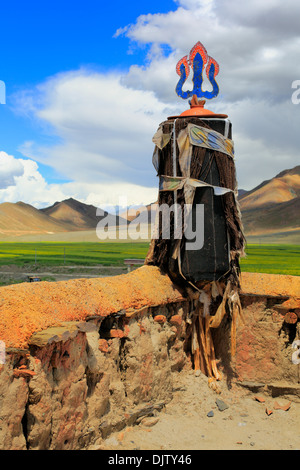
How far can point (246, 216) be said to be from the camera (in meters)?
85.5

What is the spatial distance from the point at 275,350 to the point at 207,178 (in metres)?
2.81

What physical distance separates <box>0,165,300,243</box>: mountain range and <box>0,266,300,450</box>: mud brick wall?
51603mm

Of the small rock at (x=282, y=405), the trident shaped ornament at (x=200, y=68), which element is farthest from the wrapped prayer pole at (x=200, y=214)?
the small rock at (x=282, y=405)

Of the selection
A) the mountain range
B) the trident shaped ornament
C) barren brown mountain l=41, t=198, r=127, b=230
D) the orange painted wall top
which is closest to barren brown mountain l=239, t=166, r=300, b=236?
the mountain range

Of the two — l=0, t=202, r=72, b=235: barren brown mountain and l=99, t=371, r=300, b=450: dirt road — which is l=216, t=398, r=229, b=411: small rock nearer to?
l=99, t=371, r=300, b=450: dirt road

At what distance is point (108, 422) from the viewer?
4.93 m

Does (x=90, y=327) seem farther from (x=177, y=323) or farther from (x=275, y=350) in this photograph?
(x=275, y=350)

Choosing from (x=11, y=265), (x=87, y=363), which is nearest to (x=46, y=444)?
(x=87, y=363)

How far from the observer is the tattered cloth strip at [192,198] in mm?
6211

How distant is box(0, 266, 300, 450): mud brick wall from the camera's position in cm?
404

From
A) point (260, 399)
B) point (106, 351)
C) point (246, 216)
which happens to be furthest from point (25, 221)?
point (106, 351)

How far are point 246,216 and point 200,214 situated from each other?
267ft

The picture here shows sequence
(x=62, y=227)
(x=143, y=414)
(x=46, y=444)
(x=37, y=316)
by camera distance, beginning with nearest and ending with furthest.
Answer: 1. (x=46, y=444)
2. (x=37, y=316)
3. (x=143, y=414)
4. (x=62, y=227)

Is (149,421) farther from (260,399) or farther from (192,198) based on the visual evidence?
(192,198)
